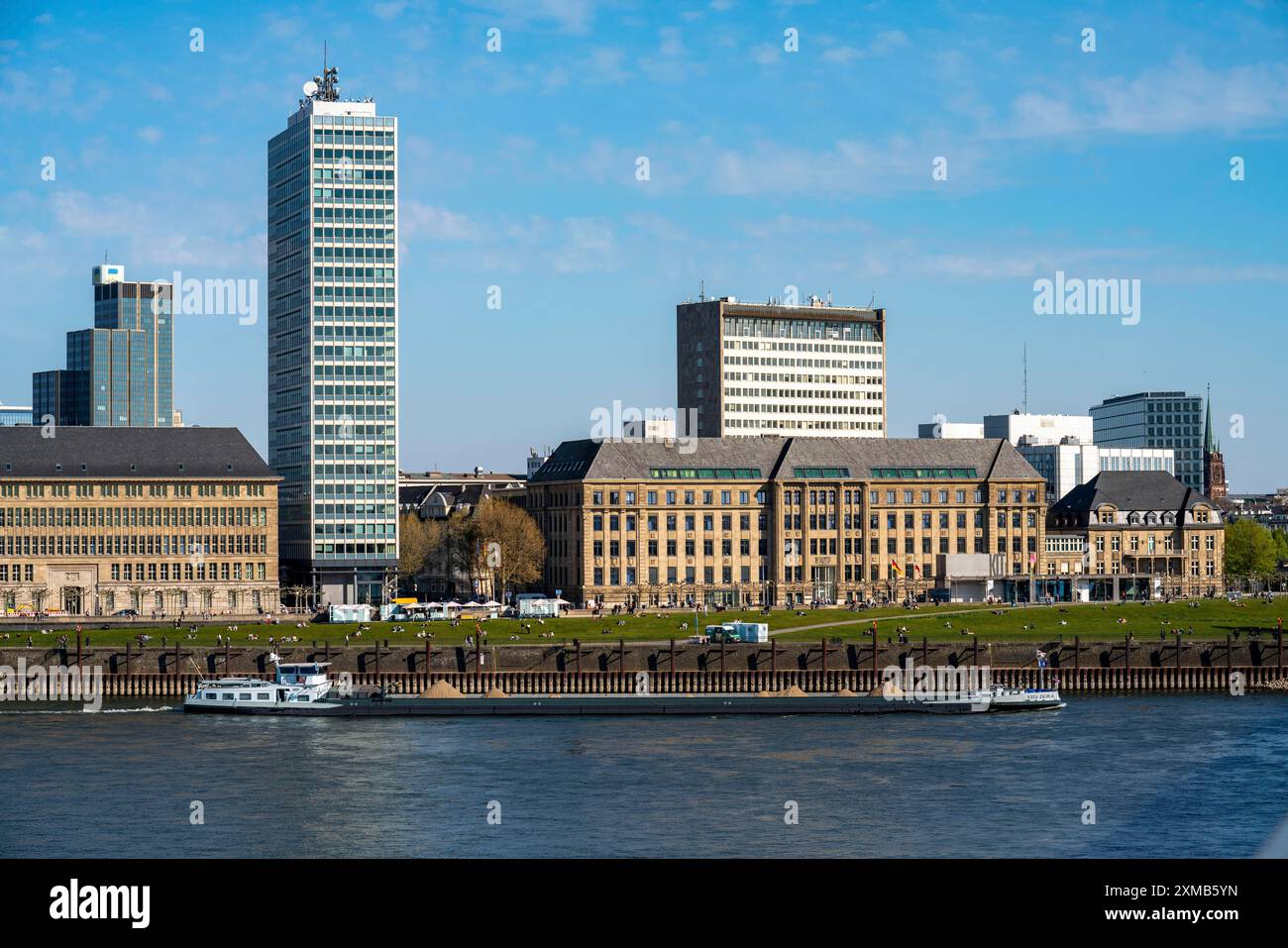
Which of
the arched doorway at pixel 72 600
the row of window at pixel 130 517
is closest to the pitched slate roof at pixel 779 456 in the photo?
the row of window at pixel 130 517

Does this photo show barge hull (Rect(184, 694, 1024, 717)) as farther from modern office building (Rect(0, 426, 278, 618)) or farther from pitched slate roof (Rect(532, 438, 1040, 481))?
pitched slate roof (Rect(532, 438, 1040, 481))

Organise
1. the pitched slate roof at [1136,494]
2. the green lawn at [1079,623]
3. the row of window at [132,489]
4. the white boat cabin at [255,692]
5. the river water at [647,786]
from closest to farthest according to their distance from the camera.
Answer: the river water at [647,786] → the white boat cabin at [255,692] → the green lawn at [1079,623] → the row of window at [132,489] → the pitched slate roof at [1136,494]

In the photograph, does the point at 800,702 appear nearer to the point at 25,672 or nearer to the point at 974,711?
the point at 974,711

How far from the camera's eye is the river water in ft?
181

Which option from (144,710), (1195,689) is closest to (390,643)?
(144,710)

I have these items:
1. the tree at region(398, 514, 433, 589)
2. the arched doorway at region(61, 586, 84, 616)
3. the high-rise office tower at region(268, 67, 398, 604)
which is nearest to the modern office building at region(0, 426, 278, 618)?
the arched doorway at region(61, 586, 84, 616)

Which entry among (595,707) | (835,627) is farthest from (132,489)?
(595,707)

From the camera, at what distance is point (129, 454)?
530 feet

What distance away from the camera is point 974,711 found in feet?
329

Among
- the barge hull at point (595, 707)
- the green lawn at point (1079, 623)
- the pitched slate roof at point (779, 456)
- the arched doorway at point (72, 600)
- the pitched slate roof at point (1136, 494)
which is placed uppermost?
the pitched slate roof at point (779, 456)

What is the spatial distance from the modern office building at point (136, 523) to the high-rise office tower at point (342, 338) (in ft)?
36.0

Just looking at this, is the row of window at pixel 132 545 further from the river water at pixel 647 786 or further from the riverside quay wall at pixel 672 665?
the river water at pixel 647 786

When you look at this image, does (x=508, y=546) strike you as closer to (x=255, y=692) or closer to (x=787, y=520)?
(x=787, y=520)

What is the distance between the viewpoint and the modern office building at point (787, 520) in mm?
166500
